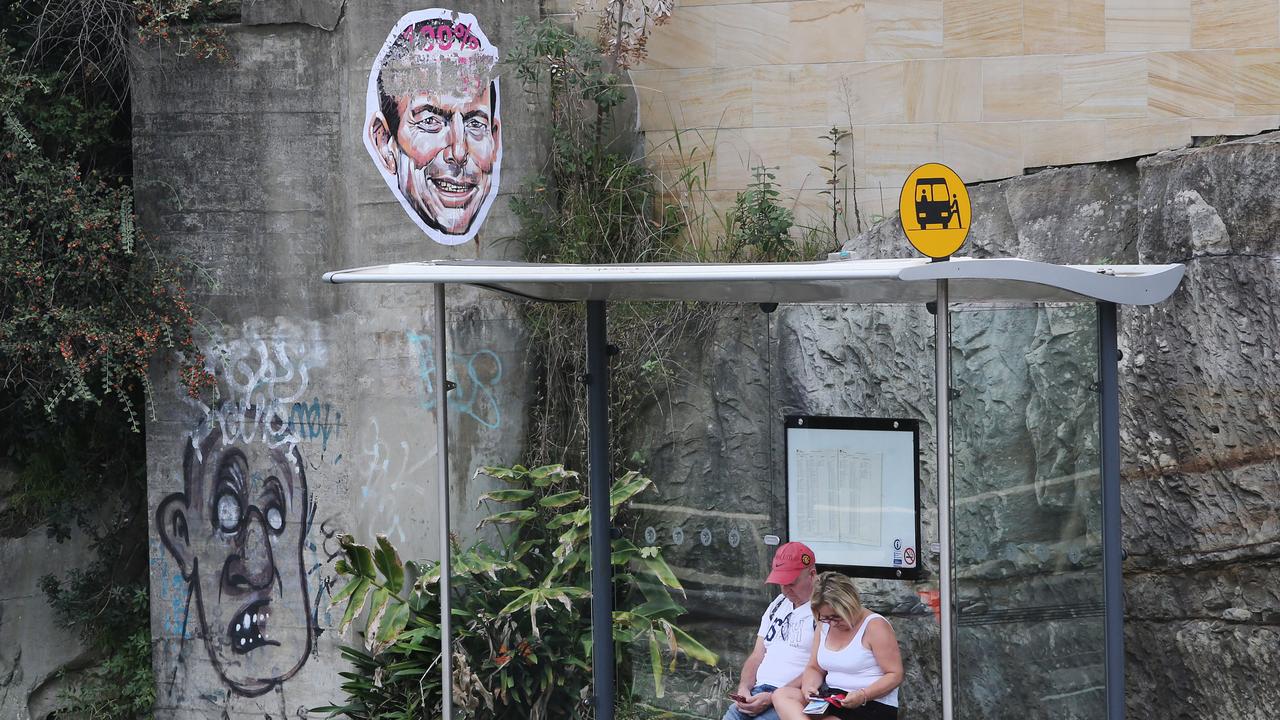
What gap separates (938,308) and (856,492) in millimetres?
977

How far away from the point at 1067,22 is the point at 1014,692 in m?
4.09

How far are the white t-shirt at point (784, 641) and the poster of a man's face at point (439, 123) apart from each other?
3.42 metres

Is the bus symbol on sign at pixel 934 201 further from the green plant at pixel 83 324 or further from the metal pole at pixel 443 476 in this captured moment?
the green plant at pixel 83 324

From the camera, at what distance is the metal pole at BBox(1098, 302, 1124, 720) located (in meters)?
4.43

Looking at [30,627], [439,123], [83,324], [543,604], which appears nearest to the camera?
[543,604]

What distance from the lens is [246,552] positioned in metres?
7.38

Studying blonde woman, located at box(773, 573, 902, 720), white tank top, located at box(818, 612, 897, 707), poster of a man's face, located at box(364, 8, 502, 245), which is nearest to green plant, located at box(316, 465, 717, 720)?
blonde woman, located at box(773, 573, 902, 720)

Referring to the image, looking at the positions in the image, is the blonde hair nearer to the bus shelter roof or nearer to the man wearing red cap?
the man wearing red cap

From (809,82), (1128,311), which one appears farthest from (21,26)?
(1128,311)

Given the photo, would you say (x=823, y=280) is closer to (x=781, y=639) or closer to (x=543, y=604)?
(x=781, y=639)

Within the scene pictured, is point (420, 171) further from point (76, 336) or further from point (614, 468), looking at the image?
point (614, 468)

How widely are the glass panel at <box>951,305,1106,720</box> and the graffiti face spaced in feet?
14.6

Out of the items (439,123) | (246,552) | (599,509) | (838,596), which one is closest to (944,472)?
(838,596)

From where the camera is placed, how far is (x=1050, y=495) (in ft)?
14.5
